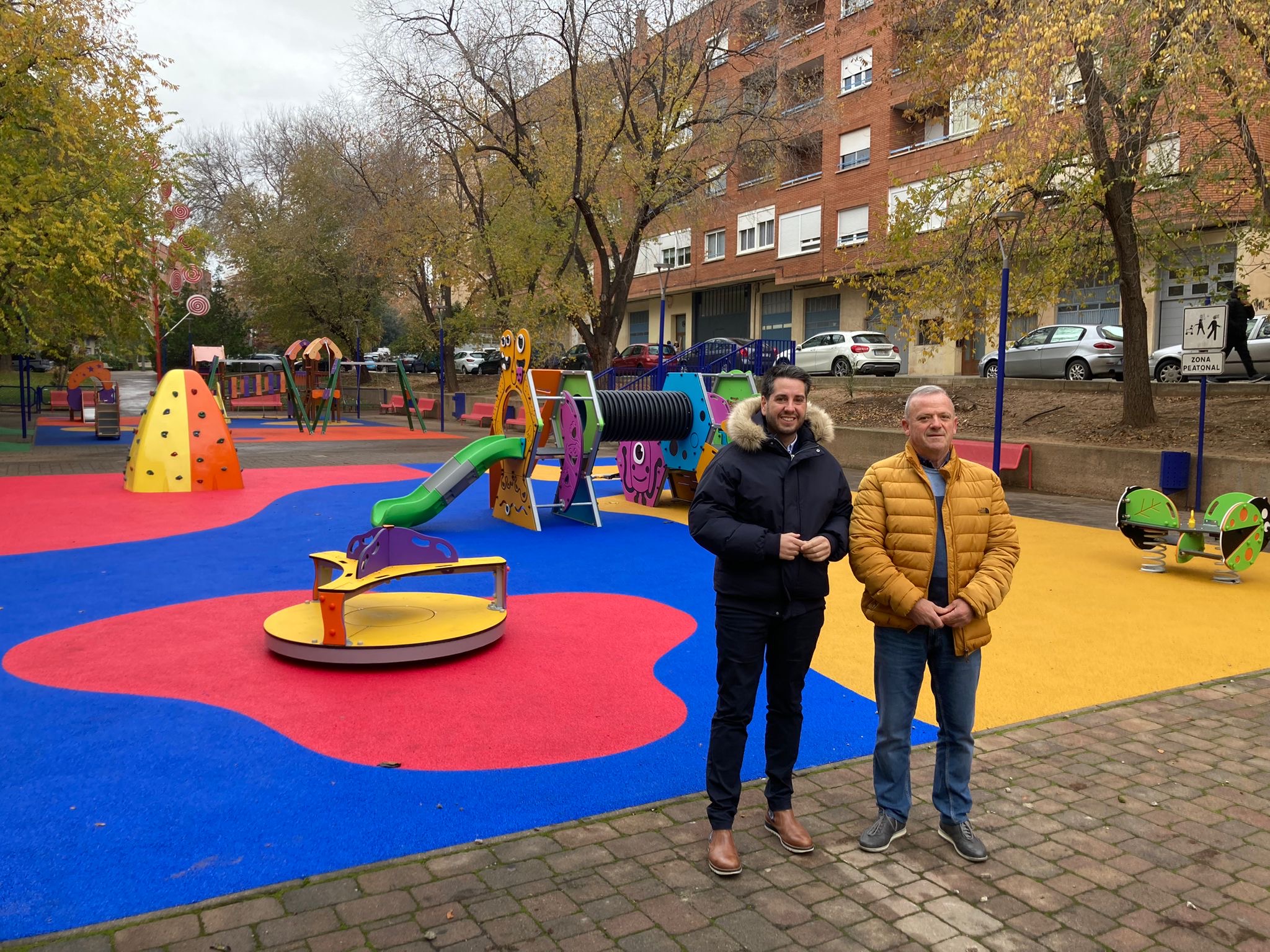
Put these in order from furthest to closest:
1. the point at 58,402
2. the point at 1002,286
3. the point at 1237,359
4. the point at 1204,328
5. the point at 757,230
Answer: the point at 757,230
the point at 58,402
the point at 1237,359
the point at 1002,286
the point at 1204,328

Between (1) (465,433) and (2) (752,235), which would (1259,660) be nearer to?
(1) (465,433)

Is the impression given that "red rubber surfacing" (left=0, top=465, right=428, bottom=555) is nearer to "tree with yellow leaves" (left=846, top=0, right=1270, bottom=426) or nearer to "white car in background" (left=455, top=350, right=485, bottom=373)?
"tree with yellow leaves" (left=846, top=0, right=1270, bottom=426)

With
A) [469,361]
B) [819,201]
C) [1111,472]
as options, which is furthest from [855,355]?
[469,361]

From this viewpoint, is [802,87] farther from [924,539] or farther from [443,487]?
[924,539]

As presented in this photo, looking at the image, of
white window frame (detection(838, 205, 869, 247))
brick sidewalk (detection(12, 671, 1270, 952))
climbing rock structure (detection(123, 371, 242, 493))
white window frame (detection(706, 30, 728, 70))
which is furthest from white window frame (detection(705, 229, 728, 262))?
brick sidewalk (detection(12, 671, 1270, 952))

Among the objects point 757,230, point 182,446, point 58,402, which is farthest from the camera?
point 757,230

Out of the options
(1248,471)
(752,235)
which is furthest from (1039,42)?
(752,235)

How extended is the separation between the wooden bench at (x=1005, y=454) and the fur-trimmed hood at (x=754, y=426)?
1208cm

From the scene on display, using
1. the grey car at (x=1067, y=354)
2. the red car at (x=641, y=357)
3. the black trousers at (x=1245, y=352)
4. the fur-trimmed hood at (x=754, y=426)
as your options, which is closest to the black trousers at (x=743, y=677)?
the fur-trimmed hood at (x=754, y=426)

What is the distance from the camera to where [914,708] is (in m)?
3.79

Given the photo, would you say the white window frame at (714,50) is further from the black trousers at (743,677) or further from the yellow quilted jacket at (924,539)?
the black trousers at (743,677)

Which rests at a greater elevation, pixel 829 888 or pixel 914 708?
pixel 914 708

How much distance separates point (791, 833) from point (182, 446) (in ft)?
41.5

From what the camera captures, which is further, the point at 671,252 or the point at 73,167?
the point at 671,252
